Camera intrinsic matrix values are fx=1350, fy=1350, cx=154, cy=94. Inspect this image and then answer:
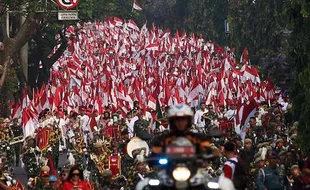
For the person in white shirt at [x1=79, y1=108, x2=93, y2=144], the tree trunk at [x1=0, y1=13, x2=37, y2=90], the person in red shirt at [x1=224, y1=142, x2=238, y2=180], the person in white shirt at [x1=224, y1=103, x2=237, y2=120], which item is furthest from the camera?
the tree trunk at [x1=0, y1=13, x2=37, y2=90]

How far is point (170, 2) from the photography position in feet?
350

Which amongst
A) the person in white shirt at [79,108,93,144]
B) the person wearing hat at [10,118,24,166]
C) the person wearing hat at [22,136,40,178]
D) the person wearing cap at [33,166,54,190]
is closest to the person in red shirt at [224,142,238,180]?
the person wearing cap at [33,166,54,190]

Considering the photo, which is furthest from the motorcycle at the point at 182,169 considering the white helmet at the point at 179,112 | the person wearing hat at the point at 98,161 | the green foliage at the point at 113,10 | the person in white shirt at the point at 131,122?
the green foliage at the point at 113,10

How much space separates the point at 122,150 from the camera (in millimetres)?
25156

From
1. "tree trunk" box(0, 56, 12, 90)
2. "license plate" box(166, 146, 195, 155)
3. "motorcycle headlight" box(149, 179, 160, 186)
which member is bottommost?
"tree trunk" box(0, 56, 12, 90)

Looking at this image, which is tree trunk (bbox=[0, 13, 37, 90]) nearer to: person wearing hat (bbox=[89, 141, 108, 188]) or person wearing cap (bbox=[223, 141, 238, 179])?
person wearing hat (bbox=[89, 141, 108, 188])

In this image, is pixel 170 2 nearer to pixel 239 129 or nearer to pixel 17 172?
pixel 239 129

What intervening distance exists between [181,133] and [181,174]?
732 mm

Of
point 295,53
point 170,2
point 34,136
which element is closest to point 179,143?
point 295,53

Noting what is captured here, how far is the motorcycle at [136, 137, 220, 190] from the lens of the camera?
44.4 feet

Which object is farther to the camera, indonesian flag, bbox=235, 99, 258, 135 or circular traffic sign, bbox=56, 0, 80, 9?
circular traffic sign, bbox=56, 0, 80, 9

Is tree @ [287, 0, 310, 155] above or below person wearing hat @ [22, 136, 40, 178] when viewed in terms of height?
above

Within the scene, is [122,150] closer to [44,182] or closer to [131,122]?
[131,122]

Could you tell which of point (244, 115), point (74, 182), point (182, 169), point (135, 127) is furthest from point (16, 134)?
point (182, 169)
